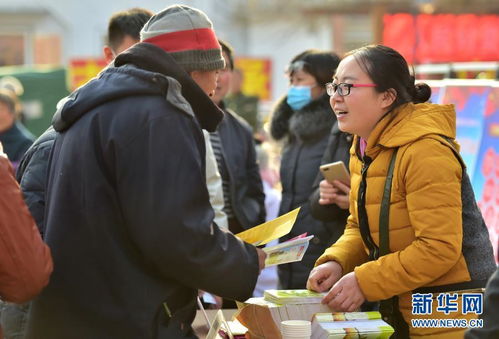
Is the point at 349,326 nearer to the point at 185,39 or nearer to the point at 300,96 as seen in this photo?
the point at 185,39

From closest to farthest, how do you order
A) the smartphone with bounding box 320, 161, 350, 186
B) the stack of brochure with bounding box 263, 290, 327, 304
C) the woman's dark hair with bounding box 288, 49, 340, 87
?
the stack of brochure with bounding box 263, 290, 327, 304, the smartphone with bounding box 320, 161, 350, 186, the woman's dark hair with bounding box 288, 49, 340, 87

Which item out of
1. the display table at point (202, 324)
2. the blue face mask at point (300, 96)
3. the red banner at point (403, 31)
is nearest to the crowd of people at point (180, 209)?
the display table at point (202, 324)

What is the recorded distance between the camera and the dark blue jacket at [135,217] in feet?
8.34

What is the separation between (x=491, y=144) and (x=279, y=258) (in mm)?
2639

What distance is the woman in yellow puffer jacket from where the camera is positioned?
2.93m

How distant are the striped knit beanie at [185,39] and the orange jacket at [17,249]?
612 millimetres

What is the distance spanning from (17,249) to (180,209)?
0.46 m

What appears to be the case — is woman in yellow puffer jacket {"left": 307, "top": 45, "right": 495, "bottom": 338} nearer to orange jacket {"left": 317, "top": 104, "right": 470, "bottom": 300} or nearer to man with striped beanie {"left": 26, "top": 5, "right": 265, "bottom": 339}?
orange jacket {"left": 317, "top": 104, "right": 470, "bottom": 300}

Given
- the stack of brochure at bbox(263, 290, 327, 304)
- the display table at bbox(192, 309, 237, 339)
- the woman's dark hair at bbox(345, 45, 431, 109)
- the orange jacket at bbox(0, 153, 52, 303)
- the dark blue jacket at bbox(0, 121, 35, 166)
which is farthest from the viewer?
the dark blue jacket at bbox(0, 121, 35, 166)

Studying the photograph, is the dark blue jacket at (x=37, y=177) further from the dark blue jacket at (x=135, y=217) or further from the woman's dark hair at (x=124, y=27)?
the woman's dark hair at (x=124, y=27)

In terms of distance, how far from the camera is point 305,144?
16.2 feet

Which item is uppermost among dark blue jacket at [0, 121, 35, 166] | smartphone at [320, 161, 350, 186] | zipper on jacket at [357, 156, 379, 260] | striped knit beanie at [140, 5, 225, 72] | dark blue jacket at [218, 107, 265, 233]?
striped knit beanie at [140, 5, 225, 72]

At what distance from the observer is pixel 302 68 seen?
16.3 feet

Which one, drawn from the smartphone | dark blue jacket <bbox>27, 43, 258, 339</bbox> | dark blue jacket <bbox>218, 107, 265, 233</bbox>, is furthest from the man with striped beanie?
dark blue jacket <bbox>218, 107, 265, 233</bbox>
